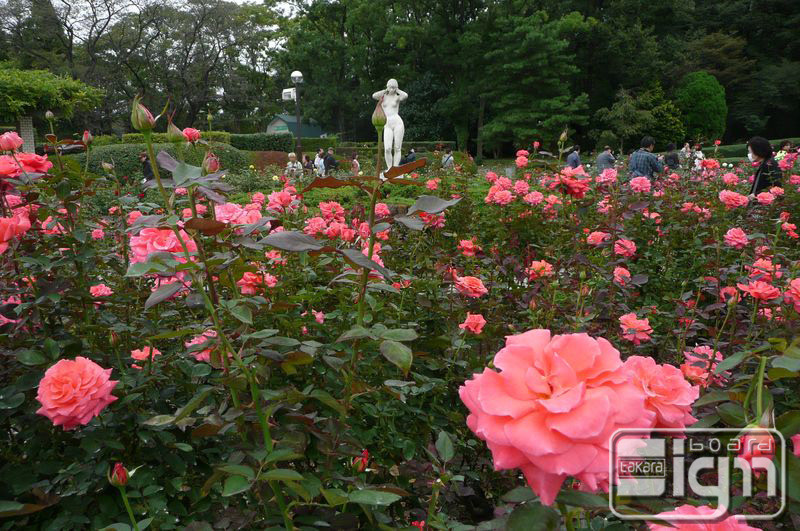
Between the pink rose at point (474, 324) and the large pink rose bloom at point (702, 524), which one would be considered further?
the pink rose at point (474, 324)

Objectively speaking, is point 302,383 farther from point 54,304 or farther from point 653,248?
point 653,248

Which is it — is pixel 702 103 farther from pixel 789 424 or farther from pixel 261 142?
pixel 789 424

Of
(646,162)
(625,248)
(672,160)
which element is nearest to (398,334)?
(625,248)

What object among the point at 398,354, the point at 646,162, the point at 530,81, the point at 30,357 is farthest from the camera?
the point at 530,81

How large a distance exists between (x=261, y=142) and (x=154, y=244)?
24.8m

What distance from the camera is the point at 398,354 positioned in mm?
828

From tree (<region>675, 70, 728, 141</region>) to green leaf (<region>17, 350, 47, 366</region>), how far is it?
29828 mm

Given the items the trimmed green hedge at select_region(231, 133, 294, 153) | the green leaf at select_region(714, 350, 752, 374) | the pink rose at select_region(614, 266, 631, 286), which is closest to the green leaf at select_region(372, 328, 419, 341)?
the green leaf at select_region(714, 350, 752, 374)

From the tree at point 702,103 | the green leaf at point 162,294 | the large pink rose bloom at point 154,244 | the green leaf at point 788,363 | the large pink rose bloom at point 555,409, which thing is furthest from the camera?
the tree at point 702,103

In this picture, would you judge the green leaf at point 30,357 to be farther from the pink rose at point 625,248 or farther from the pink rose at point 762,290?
the pink rose at point 625,248

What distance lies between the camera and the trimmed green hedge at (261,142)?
24.2 m

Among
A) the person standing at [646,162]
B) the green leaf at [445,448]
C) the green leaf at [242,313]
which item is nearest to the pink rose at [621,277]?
the green leaf at [445,448]

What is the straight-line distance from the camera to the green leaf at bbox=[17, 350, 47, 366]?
1.06 metres

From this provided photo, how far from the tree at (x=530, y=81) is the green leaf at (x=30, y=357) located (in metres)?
23.8
